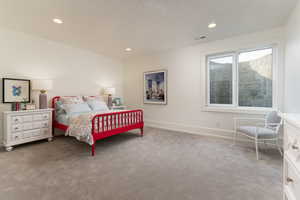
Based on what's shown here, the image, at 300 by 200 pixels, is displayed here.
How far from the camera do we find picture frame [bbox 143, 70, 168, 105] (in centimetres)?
427

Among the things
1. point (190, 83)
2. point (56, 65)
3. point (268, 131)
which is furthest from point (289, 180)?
point (56, 65)

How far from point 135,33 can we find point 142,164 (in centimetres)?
272

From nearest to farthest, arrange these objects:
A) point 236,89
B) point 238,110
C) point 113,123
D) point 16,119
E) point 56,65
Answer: point 16,119
point 113,123
point 238,110
point 236,89
point 56,65

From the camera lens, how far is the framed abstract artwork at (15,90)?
9.06 ft

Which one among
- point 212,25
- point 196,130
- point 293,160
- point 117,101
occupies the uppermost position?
point 212,25

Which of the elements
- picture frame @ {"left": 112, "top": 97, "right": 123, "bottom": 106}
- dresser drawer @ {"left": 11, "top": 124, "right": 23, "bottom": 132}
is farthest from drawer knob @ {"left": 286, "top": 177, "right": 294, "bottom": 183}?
picture frame @ {"left": 112, "top": 97, "right": 123, "bottom": 106}

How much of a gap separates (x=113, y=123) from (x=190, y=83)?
2.37 metres

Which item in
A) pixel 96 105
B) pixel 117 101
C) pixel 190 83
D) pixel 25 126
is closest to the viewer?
pixel 25 126

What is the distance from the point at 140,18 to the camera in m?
2.41

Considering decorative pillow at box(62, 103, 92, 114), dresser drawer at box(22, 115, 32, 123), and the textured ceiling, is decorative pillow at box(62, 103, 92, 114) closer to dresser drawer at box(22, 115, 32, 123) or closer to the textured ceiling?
dresser drawer at box(22, 115, 32, 123)

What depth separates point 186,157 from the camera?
229 cm

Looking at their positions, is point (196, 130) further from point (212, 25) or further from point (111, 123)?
point (212, 25)

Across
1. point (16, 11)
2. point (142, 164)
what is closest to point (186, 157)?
point (142, 164)

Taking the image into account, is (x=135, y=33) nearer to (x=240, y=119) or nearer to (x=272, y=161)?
(x=240, y=119)
